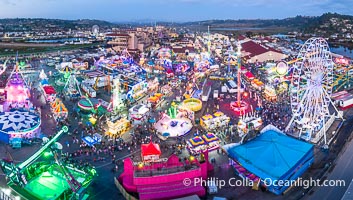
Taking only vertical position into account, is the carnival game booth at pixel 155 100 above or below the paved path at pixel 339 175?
above

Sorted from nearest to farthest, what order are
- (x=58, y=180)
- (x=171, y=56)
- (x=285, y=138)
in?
1. (x=58, y=180)
2. (x=285, y=138)
3. (x=171, y=56)

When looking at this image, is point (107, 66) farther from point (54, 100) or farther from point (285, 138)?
point (285, 138)

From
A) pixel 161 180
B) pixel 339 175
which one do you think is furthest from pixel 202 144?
pixel 339 175

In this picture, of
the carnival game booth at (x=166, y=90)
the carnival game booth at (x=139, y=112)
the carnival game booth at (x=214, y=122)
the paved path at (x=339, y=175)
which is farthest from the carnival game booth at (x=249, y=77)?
the paved path at (x=339, y=175)

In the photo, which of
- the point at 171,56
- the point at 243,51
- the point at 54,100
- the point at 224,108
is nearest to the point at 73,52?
the point at 171,56

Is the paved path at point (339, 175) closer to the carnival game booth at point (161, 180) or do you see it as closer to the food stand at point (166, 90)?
the carnival game booth at point (161, 180)

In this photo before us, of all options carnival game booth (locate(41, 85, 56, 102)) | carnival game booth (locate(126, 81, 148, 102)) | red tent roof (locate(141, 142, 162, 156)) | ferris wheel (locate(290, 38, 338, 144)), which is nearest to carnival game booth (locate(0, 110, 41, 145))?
carnival game booth (locate(41, 85, 56, 102))

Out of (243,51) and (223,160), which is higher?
(243,51)
